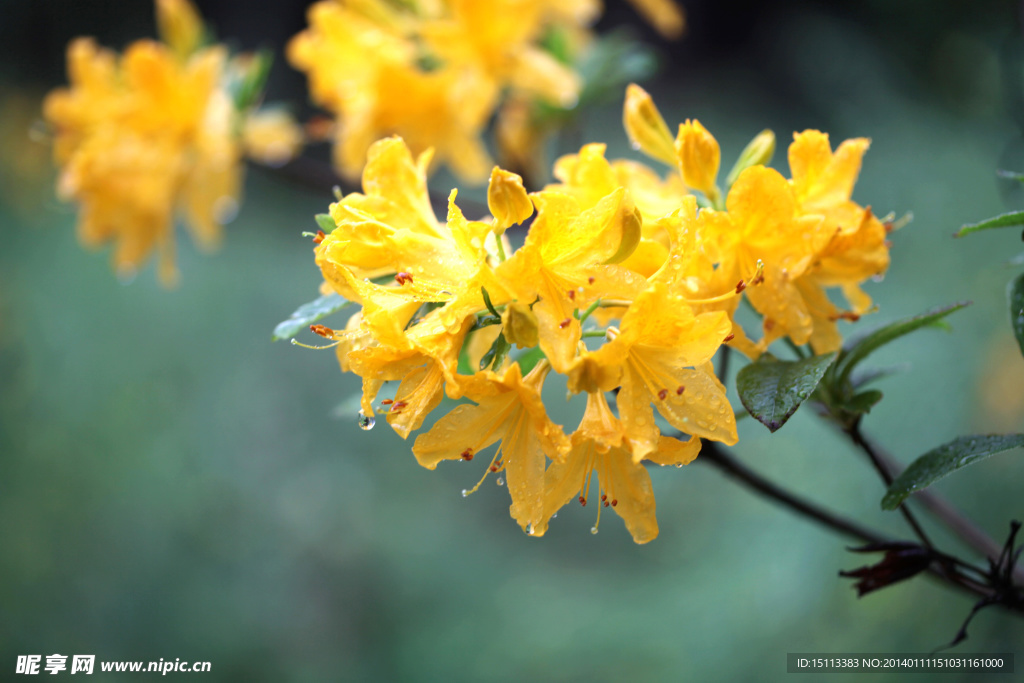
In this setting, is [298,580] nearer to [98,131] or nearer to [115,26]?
[98,131]

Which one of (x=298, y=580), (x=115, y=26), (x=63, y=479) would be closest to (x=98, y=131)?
(x=298, y=580)

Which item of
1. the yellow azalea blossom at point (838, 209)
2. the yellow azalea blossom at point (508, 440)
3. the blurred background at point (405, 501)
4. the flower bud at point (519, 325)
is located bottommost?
the blurred background at point (405, 501)

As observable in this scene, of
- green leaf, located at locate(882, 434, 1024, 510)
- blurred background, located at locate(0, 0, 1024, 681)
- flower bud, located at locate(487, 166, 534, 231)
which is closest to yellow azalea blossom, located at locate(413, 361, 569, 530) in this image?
flower bud, located at locate(487, 166, 534, 231)

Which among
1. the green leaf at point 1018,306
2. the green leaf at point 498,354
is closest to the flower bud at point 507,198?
the green leaf at point 498,354

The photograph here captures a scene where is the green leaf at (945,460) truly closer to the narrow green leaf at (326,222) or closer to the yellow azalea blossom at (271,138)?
the narrow green leaf at (326,222)

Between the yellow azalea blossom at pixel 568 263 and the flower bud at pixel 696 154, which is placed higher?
the flower bud at pixel 696 154

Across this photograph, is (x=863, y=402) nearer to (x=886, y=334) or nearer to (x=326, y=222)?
(x=886, y=334)

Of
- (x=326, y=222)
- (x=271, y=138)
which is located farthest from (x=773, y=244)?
Result: (x=271, y=138)
